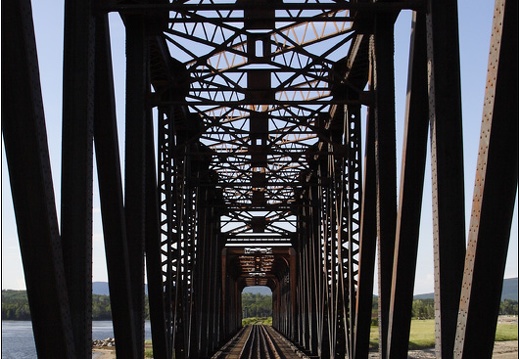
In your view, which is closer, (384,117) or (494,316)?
(494,316)

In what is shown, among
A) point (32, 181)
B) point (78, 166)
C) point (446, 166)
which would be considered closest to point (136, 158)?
point (78, 166)

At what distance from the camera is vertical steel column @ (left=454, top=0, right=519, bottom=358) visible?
23.0 ft

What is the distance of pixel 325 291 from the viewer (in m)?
25.3

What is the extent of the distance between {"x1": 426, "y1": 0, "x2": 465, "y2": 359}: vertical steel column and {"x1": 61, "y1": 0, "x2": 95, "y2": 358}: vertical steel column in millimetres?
4290

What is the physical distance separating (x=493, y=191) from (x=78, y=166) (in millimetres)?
5145

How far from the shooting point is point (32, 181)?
25.5ft

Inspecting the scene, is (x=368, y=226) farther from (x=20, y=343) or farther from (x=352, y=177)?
(x=20, y=343)

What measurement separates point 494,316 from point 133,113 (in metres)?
8.21

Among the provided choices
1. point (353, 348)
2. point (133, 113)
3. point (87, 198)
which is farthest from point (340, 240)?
point (87, 198)

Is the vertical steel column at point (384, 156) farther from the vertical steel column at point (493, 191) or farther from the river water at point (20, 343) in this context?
the river water at point (20, 343)

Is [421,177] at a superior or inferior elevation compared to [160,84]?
inferior

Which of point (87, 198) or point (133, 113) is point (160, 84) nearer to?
point (133, 113)

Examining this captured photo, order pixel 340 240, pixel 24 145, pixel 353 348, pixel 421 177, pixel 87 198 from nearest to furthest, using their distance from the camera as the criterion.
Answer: pixel 24 145, pixel 87 198, pixel 421 177, pixel 353 348, pixel 340 240

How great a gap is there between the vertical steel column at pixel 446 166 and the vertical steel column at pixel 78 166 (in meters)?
4.29
